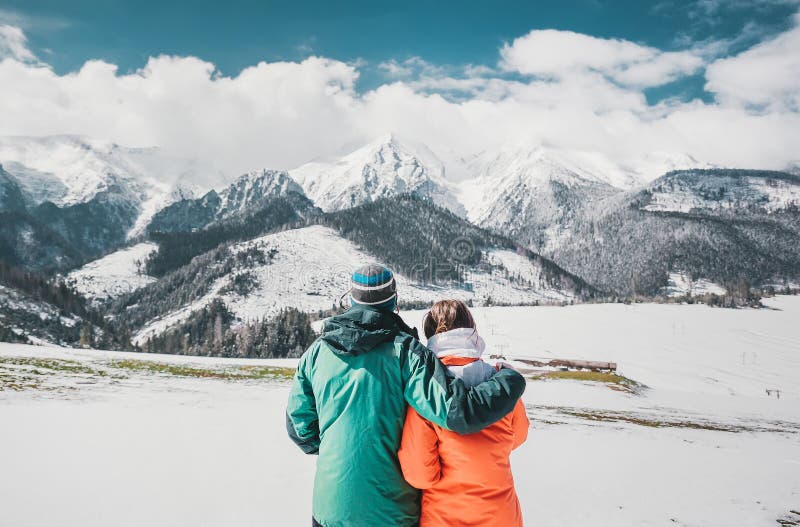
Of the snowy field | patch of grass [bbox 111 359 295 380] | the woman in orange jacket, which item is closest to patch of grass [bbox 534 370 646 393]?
the snowy field

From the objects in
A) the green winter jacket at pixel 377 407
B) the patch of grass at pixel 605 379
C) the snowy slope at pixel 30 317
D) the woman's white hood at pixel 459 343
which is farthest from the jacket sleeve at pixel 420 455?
the snowy slope at pixel 30 317

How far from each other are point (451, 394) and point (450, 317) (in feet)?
2.99

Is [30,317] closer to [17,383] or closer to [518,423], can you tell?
[17,383]

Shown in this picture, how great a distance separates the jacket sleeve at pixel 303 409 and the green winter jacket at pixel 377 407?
1.20ft

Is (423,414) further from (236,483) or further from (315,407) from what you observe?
(236,483)

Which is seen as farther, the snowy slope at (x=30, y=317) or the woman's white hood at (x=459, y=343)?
the snowy slope at (x=30, y=317)

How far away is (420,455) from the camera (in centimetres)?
429

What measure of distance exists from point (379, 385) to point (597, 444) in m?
13.3

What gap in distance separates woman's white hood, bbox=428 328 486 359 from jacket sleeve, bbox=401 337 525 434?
24cm

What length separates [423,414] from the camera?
14.2 feet

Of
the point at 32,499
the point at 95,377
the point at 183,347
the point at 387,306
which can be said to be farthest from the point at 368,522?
the point at 183,347

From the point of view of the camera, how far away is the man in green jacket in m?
4.24

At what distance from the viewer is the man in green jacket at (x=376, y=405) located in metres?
4.24

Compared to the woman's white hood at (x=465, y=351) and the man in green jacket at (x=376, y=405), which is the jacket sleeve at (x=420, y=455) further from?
the woman's white hood at (x=465, y=351)
